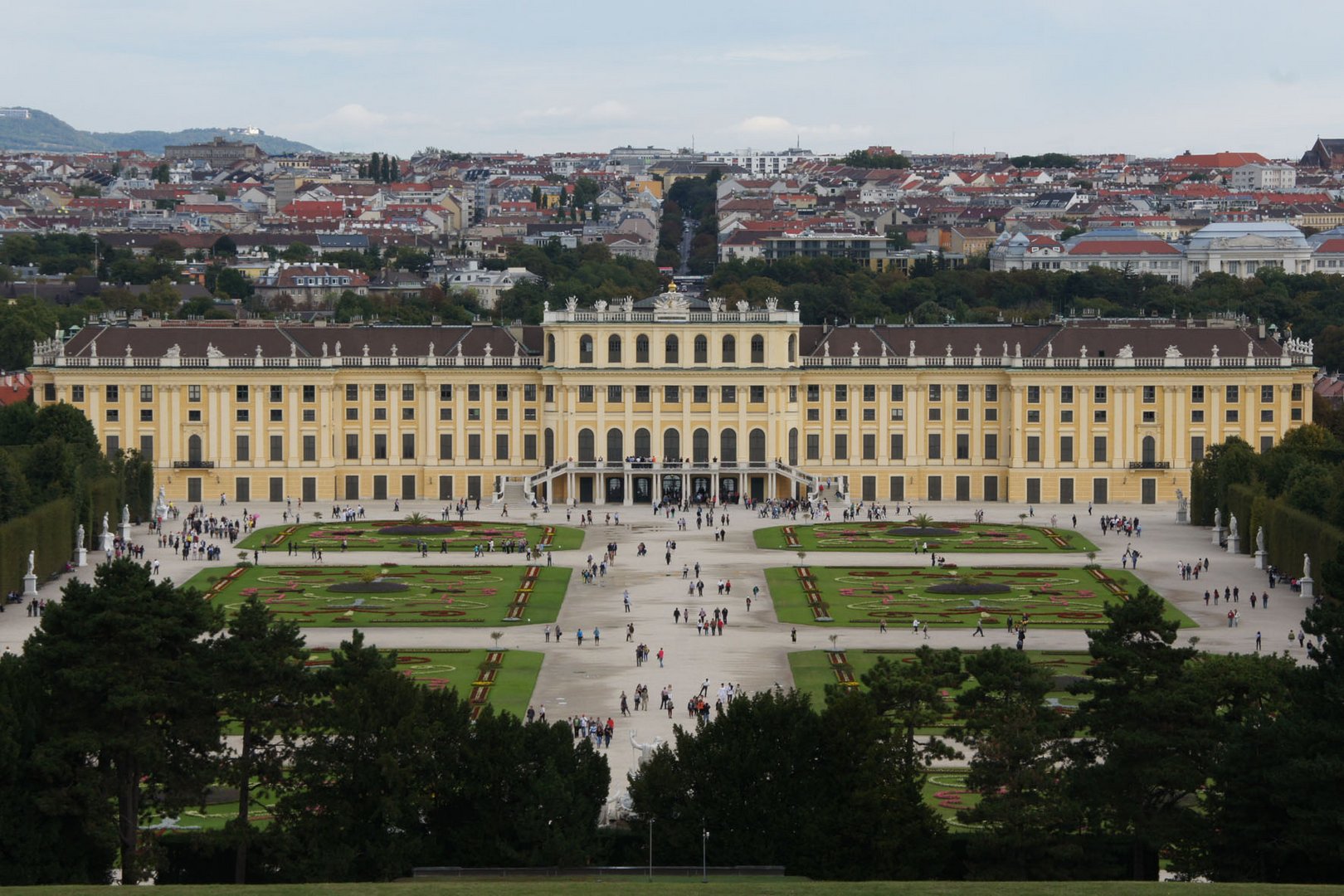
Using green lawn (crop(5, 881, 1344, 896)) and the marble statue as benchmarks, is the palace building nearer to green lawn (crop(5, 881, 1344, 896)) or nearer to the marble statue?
the marble statue

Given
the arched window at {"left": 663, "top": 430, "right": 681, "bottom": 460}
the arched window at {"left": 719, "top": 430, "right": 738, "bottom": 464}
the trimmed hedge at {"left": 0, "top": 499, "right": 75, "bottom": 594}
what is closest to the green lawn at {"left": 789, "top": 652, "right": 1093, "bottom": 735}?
the trimmed hedge at {"left": 0, "top": 499, "right": 75, "bottom": 594}

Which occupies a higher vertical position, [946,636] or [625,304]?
[625,304]

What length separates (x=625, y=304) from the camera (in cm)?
12144

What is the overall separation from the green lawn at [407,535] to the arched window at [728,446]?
1385 centimetres

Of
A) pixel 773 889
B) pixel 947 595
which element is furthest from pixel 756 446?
pixel 773 889

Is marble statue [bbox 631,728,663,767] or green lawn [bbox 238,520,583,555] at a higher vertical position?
marble statue [bbox 631,728,663,767]

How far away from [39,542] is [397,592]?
1165 cm

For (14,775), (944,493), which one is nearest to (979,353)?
(944,493)

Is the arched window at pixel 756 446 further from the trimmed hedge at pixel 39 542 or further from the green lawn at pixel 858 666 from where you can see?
the green lawn at pixel 858 666

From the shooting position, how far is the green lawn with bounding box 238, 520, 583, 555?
A: 10031 cm

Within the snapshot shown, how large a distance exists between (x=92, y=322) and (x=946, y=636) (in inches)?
2213

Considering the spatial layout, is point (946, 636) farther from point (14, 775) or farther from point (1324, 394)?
point (1324, 394)

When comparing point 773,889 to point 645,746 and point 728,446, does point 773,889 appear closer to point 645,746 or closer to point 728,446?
point 645,746

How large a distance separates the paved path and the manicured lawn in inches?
56.9
